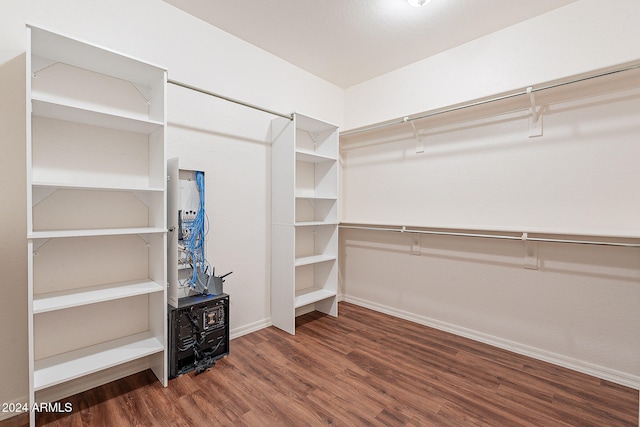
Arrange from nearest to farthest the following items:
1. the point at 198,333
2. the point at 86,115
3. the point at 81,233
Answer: the point at 81,233 < the point at 86,115 < the point at 198,333

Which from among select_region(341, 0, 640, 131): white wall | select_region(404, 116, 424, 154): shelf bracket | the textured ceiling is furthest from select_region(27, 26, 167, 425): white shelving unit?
select_region(341, 0, 640, 131): white wall

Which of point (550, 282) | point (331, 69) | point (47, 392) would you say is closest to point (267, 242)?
point (47, 392)

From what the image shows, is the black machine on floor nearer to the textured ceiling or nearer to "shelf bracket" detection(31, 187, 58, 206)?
"shelf bracket" detection(31, 187, 58, 206)

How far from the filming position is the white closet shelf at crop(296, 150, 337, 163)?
9.95ft

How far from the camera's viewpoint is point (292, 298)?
287 cm

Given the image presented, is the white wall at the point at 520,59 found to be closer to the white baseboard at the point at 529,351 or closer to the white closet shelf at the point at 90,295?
the white baseboard at the point at 529,351

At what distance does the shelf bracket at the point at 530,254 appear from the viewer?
249 cm

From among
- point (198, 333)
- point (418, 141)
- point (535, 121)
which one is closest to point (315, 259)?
point (198, 333)

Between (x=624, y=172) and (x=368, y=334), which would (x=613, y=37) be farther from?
(x=368, y=334)

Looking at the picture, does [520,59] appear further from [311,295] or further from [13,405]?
[13,405]

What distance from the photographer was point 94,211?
204cm

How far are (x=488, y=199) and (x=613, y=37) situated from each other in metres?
1.45

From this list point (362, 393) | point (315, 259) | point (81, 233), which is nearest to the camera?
point (81, 233)

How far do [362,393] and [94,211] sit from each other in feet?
7.32
